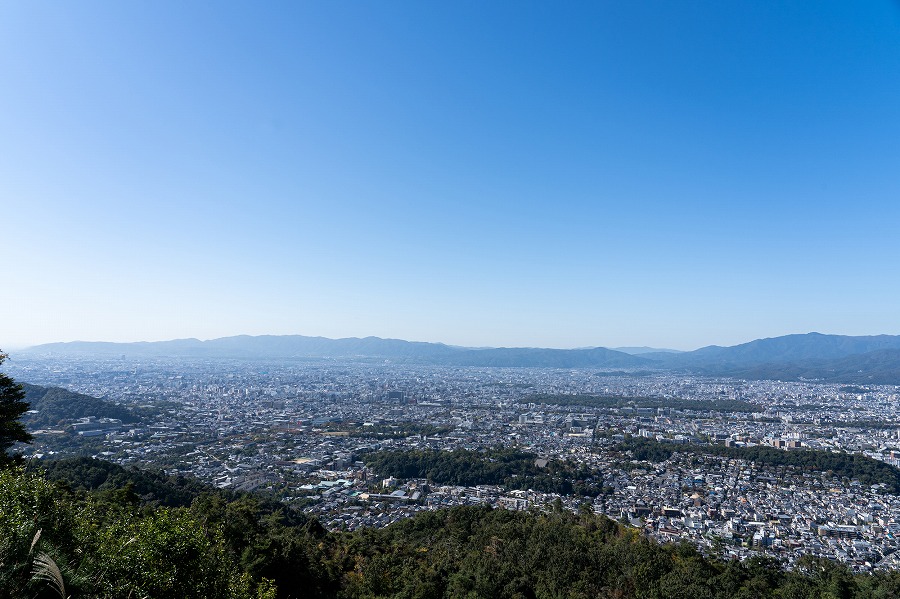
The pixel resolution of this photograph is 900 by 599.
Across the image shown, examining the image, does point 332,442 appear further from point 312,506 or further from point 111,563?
point 111,563

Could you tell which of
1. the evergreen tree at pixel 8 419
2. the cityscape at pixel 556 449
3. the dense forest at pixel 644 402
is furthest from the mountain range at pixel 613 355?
the evergreen tree at pixel 8 419

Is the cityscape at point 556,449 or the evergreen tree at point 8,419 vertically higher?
the evergreen tree at point 8,419

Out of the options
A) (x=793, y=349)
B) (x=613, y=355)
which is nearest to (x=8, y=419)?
(x=613, y=355)

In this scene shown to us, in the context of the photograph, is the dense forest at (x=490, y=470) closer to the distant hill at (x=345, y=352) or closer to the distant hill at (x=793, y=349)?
the distant hill at (x=345, y=352)

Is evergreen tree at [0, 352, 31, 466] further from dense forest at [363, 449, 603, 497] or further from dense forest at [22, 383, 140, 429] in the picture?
dense forest at [22, 383, 140, 429]

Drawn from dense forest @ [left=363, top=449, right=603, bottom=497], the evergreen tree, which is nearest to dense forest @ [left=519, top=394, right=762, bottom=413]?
dense forest @ [left=363, top=449, right=603, bottom=497]

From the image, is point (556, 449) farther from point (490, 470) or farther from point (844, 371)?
point (844, 371)
